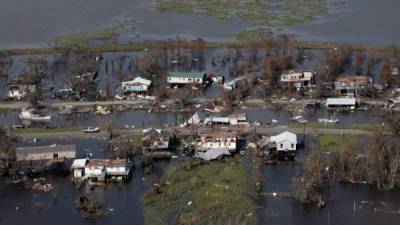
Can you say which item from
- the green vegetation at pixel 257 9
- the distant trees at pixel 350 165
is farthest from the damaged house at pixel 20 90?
the green vegetation at pixel 257 9

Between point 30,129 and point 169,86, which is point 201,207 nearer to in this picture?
point 30,129

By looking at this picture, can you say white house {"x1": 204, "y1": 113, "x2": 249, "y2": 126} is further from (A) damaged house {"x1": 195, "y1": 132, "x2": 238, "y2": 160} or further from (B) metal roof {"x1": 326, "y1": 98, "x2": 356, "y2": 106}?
(B) metal roof {"x1": 326, "y1": 98, "x2": 356, "y2": 106}

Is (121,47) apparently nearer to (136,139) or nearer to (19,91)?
(19,91)

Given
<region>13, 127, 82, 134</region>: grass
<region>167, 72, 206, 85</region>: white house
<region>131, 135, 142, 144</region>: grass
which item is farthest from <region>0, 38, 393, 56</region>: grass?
<region>131, 135, 142, 144</region>: grass

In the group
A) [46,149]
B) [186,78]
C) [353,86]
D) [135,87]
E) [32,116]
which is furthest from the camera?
[186,78]

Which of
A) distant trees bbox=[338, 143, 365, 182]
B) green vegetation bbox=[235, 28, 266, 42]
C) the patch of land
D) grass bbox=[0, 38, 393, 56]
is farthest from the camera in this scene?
the patch of land

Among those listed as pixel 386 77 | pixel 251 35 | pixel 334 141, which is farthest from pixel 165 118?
pixel 251 35
